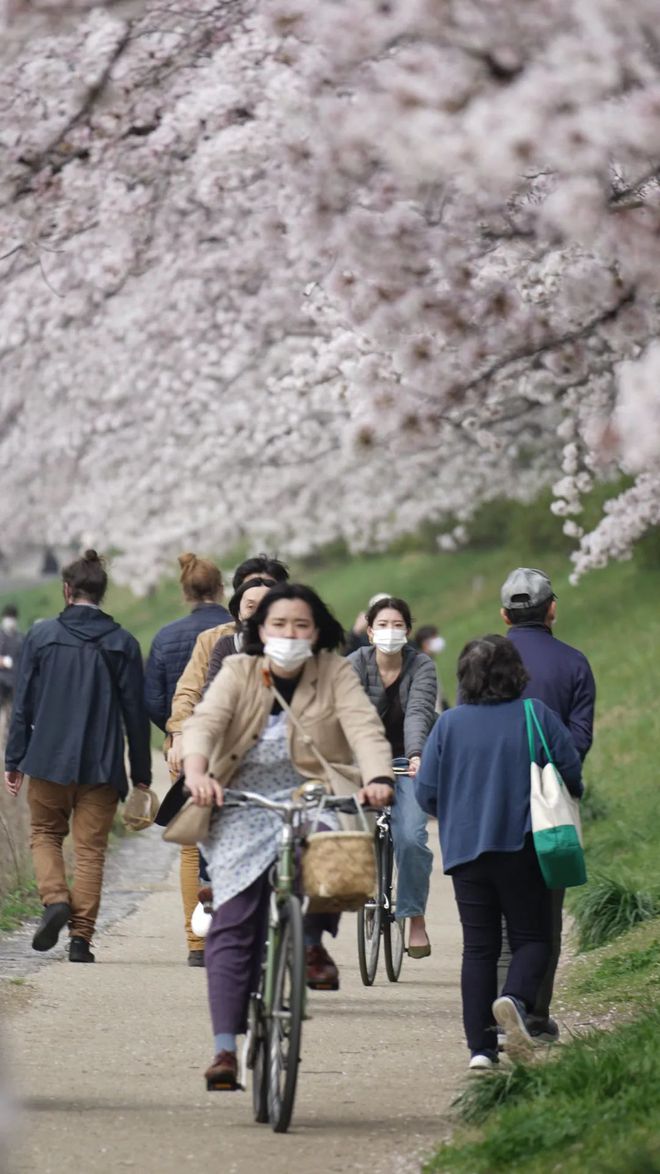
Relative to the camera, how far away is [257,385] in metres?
22.0

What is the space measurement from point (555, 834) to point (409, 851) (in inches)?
116

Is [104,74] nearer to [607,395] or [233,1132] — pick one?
[607,395]

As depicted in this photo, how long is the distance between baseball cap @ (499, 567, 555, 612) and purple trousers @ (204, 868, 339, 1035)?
1960 millimetres

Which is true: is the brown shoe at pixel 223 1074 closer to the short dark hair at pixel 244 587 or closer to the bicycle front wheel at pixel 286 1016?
the bicycle front wheel at pixel 286 1016

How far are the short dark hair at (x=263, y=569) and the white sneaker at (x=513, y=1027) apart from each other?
8.49ft

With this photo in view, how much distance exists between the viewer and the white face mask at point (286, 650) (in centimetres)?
629

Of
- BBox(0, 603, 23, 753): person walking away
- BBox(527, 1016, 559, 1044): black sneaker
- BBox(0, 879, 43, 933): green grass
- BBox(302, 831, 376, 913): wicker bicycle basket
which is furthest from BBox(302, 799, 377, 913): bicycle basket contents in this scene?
BBox(0, 603, 23, 753): person walking away

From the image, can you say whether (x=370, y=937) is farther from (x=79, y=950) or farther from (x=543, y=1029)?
(x=543, y=1029)

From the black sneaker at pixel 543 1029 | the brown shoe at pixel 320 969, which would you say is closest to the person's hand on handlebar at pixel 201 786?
the brown shoe at pixel 320 969

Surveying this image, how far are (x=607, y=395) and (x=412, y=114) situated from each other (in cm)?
978

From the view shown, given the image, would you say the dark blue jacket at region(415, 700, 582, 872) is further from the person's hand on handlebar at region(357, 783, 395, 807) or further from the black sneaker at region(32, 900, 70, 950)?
the black sneaker at region(32, 900, 70, 950)

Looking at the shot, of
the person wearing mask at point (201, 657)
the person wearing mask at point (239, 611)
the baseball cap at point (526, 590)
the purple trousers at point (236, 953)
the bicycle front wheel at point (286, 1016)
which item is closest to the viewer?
the bicycle front wheel at point (286, 1016)

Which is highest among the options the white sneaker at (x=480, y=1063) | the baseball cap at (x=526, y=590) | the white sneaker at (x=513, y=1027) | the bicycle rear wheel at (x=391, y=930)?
the baseball cap at (x=526, y=590)

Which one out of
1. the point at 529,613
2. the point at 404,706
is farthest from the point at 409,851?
the point at 529,613
